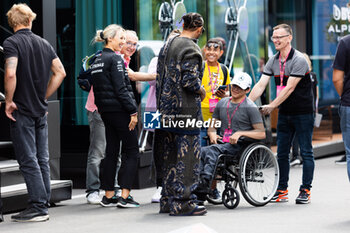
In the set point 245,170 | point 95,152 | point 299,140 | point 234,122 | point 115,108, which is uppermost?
point 115,108

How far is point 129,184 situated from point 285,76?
6.41 ft

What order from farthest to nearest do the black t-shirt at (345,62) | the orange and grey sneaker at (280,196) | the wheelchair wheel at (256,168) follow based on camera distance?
the orange and grey sneaker at (280,196) → the wheelchair wheel at (256,168) → the black t-shirt at (345,62)

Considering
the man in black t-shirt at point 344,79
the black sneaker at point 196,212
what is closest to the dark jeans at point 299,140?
the man in black t-shirt at point 344,79

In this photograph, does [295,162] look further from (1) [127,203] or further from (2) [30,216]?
(2) [30,216]

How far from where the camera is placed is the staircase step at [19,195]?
7816 millimetres

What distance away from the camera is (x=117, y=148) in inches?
322

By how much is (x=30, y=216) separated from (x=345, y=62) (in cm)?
314

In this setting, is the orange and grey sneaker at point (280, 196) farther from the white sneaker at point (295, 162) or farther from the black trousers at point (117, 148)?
the white sneaker at point (295, 162)

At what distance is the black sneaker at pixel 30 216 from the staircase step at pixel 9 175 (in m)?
0.81

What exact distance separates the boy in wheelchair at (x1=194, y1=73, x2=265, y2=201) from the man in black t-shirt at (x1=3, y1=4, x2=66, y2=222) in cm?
169

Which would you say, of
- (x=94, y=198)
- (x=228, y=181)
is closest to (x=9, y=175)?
(x=94, y=198)

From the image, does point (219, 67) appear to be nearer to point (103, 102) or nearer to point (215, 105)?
point (215, 105)

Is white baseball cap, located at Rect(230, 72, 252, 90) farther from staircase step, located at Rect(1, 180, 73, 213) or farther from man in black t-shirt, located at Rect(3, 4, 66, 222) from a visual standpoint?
staircase step, located at Rect(1, 180, 73, 213)

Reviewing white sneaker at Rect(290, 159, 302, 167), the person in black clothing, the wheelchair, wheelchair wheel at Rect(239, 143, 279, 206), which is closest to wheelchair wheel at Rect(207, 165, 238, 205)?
the wheelchair
